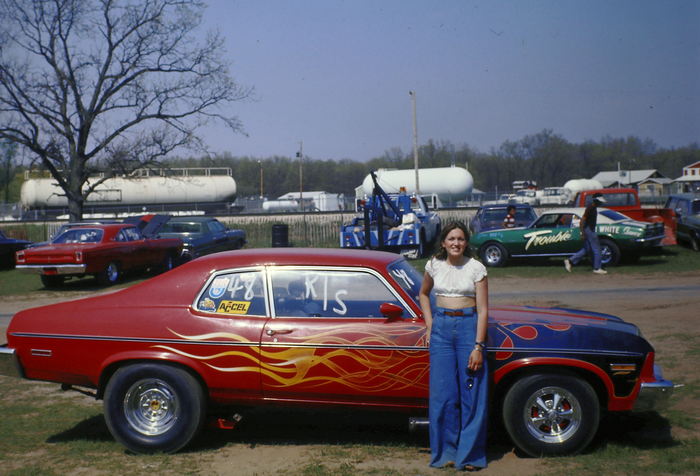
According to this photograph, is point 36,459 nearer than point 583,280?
Yes

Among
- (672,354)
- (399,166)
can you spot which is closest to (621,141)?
(399,166)

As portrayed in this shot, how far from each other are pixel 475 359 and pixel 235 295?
1.83 metres

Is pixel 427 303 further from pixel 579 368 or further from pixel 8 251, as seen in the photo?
pixel 8 251

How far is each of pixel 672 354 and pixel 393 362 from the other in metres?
4.55

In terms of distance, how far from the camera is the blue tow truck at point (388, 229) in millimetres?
21953

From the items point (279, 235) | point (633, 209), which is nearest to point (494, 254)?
point (633, 209)

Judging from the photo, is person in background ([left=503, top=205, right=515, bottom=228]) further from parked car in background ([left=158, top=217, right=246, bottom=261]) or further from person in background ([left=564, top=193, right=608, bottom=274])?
parked car in background ([left=158, top=217, right=246, bottom=261])

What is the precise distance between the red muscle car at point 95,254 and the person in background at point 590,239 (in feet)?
36.4

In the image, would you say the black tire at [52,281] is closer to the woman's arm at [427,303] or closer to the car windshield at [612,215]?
the car windshield at [612,215]

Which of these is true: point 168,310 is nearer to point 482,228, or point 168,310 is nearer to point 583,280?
point 583,280

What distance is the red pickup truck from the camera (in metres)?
20.4

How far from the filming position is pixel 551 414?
4.83 meters

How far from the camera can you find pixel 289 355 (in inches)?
197

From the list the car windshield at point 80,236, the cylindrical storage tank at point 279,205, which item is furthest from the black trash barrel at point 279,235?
the cylindrical storage tank at point 279,205
